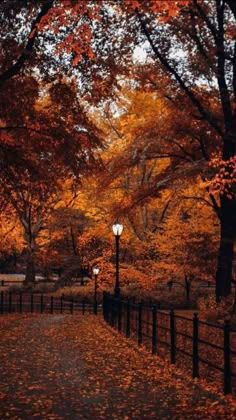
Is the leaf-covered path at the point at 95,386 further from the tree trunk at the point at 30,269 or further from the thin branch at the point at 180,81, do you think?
the tree trunk at the point at 30,269

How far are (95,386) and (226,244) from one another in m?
13.9

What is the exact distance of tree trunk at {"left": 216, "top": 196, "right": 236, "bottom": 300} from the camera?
22891mm

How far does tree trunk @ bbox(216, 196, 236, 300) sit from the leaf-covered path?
8.01 meters

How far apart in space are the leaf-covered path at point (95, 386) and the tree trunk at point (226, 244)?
8012 millimetres

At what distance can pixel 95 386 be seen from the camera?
1041 cm

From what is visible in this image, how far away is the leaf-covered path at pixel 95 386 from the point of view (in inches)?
331

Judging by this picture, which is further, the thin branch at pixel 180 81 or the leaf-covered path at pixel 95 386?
the thin branch at pixel 180 81

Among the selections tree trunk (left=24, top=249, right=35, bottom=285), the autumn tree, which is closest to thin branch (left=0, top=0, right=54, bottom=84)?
the autumn tree

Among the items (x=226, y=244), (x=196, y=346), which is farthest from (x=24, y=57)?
(x=226, y=244)

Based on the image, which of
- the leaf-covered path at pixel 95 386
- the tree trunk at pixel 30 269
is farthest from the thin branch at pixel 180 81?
the tree trunk at pixel 30 269

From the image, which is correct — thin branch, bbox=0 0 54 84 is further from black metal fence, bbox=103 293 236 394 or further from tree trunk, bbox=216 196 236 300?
tree trunk, bbox=216 196 236 300

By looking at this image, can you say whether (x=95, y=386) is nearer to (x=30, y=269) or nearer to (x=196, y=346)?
(x=196, y=346)

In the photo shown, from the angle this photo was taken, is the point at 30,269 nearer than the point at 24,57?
No

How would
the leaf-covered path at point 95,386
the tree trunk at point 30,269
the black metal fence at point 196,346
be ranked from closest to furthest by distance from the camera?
1. the leaf-covered path at point 95,386
2. the black metal fence at point 196,346
3. the tree trunk at point 30,269
